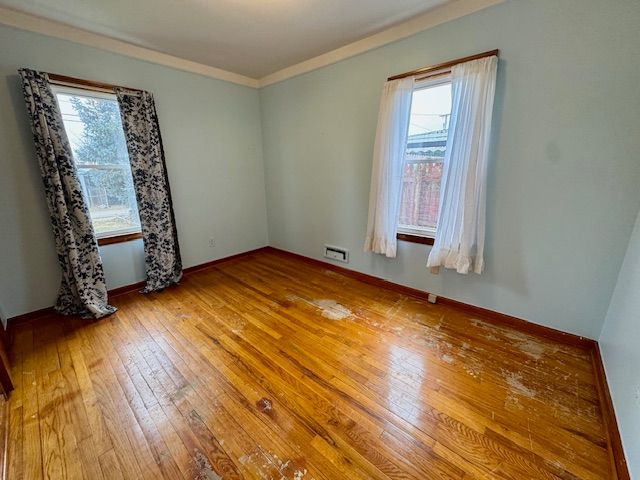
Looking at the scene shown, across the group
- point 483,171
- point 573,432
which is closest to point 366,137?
point 483,171

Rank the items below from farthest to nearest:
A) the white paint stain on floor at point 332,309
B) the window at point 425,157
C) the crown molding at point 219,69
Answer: the white paint stain on floor at point 332,309, the window at point 425,157, the crown molding at point 219,69

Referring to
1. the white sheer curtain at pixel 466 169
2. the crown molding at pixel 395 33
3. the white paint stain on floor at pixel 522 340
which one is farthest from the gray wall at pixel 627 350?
the crown molding at pixel 395 33

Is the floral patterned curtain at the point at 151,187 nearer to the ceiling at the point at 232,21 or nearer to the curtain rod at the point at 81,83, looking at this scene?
the curtain rod at the point at 81,83

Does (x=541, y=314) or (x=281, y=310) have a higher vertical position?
(x=541, y=314)

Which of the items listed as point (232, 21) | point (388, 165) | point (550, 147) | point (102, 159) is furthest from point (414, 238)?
point (102, 159)

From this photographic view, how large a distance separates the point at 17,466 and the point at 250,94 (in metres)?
3.88

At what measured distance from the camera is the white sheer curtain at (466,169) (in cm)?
189

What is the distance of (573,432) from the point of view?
1283 millimetres

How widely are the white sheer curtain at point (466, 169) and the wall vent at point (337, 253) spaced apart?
1.16m

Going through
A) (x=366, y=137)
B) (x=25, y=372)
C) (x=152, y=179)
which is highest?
(x=366, y=137)

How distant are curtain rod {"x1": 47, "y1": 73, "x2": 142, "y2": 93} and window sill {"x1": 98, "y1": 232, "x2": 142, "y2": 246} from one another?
1369mm

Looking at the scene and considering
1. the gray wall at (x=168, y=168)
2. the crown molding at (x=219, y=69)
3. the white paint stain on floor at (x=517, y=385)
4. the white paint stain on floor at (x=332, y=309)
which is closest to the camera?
the white paint stain on floor at (x=517, y=385)

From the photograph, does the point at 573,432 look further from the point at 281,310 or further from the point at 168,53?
the point at 168,53

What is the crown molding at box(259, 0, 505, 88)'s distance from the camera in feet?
6.30
